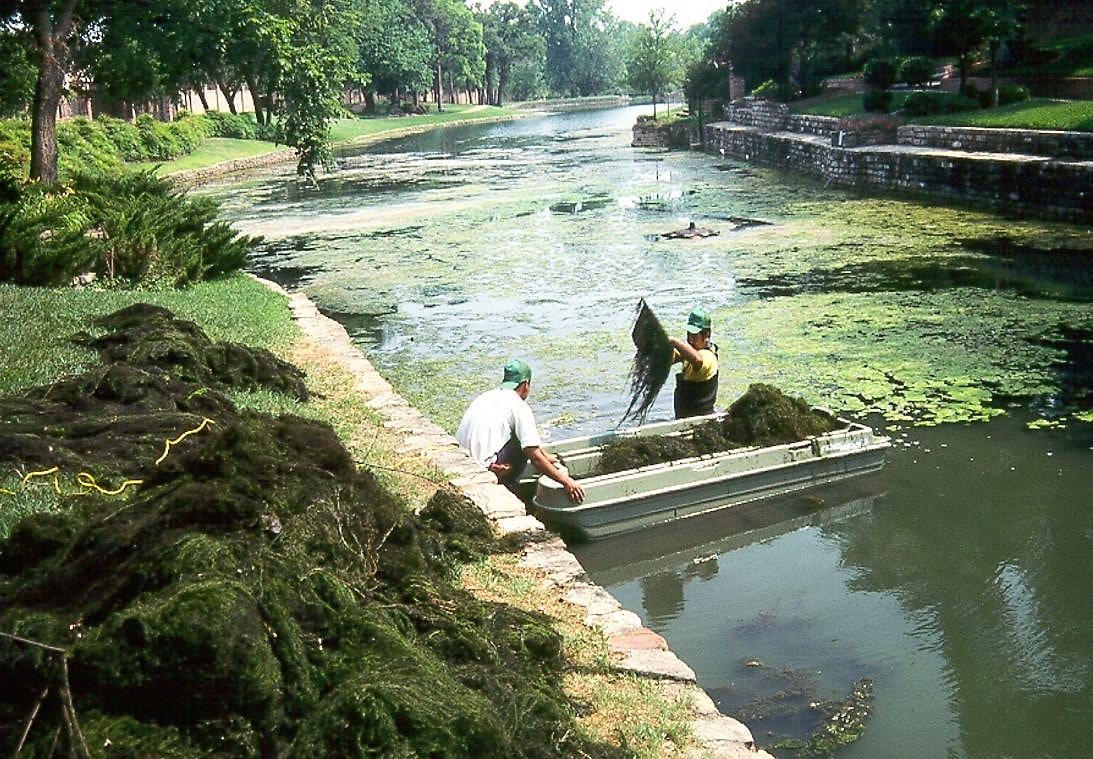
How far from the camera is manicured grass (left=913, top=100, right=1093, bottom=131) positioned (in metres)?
25.4

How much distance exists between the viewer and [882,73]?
128 ft

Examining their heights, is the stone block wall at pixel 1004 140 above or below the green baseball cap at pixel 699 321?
above

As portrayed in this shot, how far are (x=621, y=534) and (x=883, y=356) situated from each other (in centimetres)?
569

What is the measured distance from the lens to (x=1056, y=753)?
614cm

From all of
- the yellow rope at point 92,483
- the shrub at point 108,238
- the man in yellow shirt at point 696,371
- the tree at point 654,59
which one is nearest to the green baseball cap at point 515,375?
the man in yellow shirt at point 696,371

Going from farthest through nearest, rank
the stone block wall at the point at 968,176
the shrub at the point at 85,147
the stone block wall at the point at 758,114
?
the stone block wall at the point at 758,114 < the shrub at the point at 85,147 < the stone block wall at the point at 968,176

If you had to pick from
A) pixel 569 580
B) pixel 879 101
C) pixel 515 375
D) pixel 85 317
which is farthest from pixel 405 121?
pixel 569 580

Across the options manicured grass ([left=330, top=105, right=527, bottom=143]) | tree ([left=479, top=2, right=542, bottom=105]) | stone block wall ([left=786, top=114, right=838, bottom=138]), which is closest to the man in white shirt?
stone block wall ([left=786, top=114, right=838, bottom=138])

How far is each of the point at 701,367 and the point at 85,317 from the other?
571cm

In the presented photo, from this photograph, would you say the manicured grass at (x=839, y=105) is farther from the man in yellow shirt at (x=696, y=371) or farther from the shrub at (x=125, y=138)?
the man in yellow shirt at (x=696, y=371)

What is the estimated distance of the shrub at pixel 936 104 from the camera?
32062 millimetres

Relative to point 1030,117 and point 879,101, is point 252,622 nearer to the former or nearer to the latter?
point 1030,117

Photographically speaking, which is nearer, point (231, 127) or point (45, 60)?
point (45, 60)

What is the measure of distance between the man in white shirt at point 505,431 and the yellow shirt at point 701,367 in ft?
7.07
